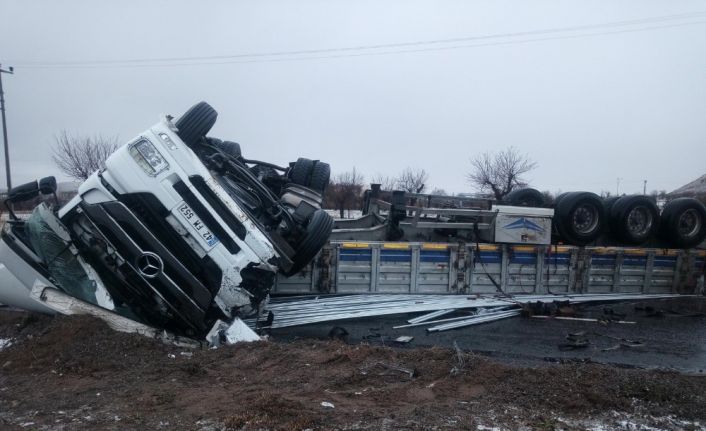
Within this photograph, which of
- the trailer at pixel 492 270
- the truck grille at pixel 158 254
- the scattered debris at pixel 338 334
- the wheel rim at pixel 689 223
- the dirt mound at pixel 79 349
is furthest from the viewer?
the wheel rim at pixel 689 223

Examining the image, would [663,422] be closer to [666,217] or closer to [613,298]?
[613,298]

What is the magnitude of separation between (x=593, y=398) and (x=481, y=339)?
3.32m

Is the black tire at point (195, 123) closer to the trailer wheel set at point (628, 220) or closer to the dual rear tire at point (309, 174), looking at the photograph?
the dual rear tire at point (309, 174)

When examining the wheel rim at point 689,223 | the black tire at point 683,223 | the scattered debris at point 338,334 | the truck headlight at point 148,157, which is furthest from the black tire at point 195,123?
the wheel rim at point 689,223

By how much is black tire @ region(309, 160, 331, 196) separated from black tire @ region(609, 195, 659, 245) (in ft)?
20.7

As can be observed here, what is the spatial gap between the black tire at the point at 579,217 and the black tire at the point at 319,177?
16.3ft

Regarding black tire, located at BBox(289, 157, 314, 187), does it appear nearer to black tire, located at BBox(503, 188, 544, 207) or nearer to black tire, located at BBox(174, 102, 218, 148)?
black tire, located at BBox(174, 102, 218, 148)

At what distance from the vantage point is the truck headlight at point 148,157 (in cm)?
590

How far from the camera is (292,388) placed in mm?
4492

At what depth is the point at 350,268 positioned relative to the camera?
9016 mm

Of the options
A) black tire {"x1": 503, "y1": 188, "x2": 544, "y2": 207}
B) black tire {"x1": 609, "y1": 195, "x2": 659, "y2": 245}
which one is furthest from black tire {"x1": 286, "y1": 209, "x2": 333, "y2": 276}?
black tire {"x1": 609, "y1": 195, "x2": 659, "y2": 245}

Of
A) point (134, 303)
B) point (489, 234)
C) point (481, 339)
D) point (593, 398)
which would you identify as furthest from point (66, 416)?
point (489, 234)

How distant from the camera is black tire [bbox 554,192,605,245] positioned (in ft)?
32.9

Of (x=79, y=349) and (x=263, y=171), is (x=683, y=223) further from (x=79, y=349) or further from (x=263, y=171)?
(x=79, y=349)
